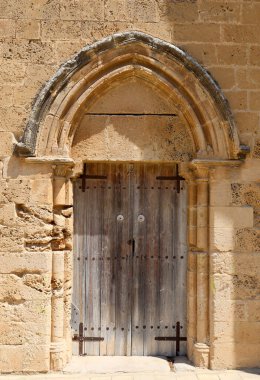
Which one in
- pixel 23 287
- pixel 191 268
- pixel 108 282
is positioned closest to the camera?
pixel 23 287

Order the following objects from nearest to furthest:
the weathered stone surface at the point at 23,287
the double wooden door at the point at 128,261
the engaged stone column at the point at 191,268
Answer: the weathered stone surface at the point at 23,287 → the engaged stone column at the point at 191,268 → the double wooden door at the point at 128,261

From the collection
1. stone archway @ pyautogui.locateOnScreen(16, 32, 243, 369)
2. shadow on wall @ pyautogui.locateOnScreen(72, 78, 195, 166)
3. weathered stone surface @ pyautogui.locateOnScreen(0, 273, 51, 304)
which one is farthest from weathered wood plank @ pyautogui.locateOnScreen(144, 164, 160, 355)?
weathered stone surface @ pyautogui.locateOnScreen(0, 273, 51, 304)

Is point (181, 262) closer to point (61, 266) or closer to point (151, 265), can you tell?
point (151, 265)

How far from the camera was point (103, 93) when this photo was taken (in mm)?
5320

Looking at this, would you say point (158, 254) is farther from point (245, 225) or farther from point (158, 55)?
point (158, 55)

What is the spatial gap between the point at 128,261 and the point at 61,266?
0.79 meters

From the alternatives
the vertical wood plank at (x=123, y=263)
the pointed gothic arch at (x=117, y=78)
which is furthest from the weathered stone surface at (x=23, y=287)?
the pointed gothic arch at (x=117, y=78)

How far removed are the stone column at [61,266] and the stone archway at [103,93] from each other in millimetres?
11

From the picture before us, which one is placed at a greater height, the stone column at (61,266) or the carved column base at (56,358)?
the stone column at (61,266)

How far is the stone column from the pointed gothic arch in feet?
1.18

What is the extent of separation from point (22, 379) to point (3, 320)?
2.05 feet

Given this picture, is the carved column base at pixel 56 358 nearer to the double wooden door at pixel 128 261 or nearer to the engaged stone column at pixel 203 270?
the double wooden door at pixel 128 261

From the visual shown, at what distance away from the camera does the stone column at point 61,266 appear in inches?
201

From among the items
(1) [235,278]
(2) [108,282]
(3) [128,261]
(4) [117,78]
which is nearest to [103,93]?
(4) [117,78]
